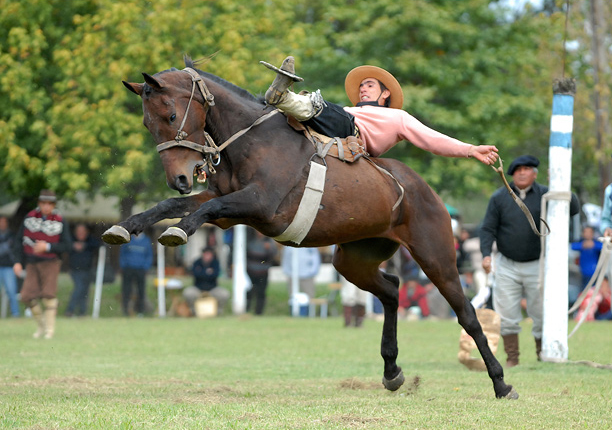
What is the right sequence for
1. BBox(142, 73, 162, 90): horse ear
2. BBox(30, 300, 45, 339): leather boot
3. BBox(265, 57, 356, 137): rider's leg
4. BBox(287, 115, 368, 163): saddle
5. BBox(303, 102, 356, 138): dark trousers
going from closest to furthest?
BBox(142, 73, 162, 90): horse ear → BBox(265, 57, 356, 137): rider's leg → BBox(287, 115, 368, 163): saddle → BBox(303, 102, 356, 138): dark trousers → BBox(30, 300, 45, 339): leather boot

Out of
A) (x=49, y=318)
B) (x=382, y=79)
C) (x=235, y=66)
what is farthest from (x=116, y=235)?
(x=235, y=66)

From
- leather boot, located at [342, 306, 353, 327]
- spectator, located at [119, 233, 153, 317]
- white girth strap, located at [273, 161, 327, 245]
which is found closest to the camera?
white girth strap, located at [273, 161, 327, 245]

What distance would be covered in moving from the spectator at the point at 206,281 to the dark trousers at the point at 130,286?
112 cm

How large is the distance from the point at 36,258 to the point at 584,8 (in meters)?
20.6

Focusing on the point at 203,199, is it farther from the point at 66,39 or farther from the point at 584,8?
the point at 584,8

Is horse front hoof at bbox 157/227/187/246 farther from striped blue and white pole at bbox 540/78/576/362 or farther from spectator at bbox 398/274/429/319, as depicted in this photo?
spectator at bbox 398/274/429/319

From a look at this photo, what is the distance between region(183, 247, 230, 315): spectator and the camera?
2145 centimetres

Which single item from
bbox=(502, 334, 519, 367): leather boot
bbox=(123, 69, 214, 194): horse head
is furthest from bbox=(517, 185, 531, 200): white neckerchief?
bbox=(123, 69, 214, 194): horse head

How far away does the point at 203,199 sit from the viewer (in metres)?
7.17

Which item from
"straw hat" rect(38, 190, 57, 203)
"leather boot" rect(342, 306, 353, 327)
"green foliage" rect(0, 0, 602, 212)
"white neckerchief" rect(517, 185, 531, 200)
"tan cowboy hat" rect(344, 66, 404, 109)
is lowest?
"leather boot" rect(342, 306, 353, 327)

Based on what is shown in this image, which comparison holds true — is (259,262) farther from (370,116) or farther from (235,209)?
(235,209)

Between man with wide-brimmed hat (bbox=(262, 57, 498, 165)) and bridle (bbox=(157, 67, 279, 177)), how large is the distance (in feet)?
1.06

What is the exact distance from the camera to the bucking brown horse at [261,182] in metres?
6.89

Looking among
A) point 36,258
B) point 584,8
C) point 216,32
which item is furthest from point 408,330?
point 584,8
